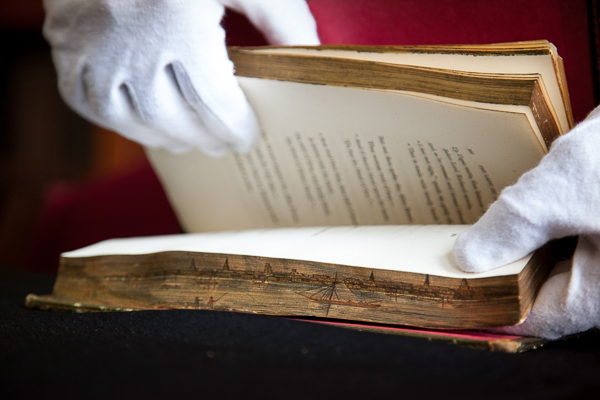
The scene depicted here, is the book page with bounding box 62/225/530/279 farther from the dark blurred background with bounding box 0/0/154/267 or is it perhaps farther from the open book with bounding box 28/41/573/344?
the dark blurred background with bounding box 0/0/154/267

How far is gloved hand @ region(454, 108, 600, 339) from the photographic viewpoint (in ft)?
0.81

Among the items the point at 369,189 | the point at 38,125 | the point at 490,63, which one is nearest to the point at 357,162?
the point at 369,189

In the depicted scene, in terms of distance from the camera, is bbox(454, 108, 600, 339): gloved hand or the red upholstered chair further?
the red upholstered chair

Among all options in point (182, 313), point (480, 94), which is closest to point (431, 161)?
point (480, 94)

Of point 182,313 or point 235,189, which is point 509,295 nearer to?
point 182,313

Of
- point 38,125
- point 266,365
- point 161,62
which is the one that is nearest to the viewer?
point 266,365

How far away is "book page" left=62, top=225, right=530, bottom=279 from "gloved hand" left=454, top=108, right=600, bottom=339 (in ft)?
0.04

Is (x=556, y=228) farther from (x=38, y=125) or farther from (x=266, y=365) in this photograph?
(x=38, y=125)

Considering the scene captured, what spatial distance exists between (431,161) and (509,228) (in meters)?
0.11

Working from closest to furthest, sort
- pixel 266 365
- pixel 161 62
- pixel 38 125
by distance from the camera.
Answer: pixel 266 365 < pixel 161 62 < pixel 38 125

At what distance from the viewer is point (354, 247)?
0.31m

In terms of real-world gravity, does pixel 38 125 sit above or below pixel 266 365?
below

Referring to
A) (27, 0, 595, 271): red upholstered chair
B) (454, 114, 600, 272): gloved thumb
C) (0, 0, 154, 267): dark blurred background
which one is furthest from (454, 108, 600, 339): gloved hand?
(0, 0, 154, 267): dark blurred background

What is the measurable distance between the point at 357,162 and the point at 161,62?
0.17 metres
